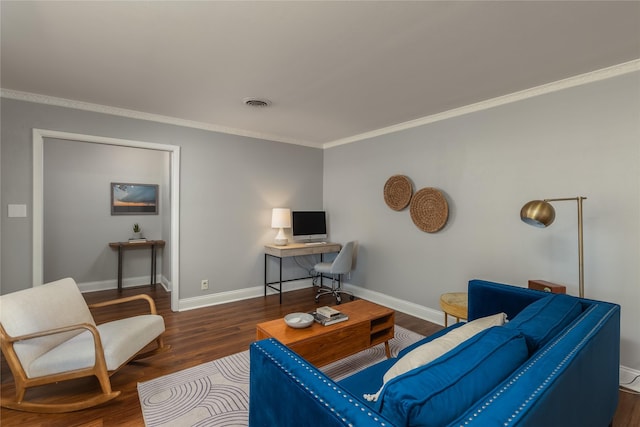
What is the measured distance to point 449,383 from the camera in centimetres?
89

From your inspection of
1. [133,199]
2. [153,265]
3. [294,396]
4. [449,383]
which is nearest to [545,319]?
[449,383]

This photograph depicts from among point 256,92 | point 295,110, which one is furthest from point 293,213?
point 256,92

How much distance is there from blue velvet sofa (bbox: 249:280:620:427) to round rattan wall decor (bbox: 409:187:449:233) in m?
1.78

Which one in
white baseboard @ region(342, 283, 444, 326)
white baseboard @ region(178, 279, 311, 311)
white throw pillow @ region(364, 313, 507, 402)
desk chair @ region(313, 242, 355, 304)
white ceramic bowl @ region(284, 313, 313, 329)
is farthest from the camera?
desk chair @ region(313, 242, 355, 304)

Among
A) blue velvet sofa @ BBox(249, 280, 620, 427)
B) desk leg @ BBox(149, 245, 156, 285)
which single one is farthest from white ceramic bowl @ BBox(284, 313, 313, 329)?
desk leg @ BBox(149, 245, 156, 285)

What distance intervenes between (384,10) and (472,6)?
0.45 meters

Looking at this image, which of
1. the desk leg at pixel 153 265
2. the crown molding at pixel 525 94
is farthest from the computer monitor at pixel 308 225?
the desk leg at pixel 153 265

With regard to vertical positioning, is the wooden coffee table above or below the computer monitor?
below

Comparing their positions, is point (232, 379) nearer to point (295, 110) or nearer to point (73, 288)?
point (73, 288)

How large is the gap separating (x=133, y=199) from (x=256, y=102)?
10.2 feet

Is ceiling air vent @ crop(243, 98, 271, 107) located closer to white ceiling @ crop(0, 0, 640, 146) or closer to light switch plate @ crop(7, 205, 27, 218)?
white ceiling @ crop(0, 0, 640, 146)

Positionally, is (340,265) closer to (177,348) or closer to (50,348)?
(177,348)

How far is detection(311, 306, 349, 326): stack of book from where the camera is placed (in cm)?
227

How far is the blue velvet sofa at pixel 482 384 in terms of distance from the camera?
0.82 meters
